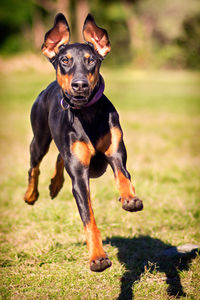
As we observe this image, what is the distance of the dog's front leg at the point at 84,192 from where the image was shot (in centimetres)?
309

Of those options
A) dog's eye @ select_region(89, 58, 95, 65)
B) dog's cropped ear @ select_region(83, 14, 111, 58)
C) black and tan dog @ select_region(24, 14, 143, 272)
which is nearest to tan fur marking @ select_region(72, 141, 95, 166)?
black and tan dog @ select_region(24, 14, 143, 272)

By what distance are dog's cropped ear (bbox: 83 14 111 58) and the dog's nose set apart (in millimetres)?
593

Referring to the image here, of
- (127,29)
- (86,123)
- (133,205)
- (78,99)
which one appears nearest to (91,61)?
(78,99)

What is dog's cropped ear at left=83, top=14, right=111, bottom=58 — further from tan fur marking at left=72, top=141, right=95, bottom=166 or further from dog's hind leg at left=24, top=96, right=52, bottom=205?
dog's hind leg at left=24, top=96, right=52, bottom=205

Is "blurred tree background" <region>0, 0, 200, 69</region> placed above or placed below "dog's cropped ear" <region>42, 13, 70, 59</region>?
above

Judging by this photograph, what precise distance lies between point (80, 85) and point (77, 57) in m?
0.36

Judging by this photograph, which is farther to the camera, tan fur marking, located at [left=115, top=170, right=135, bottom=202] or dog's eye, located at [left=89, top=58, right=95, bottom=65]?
dog's eye, located at [left=89, top=58, right=95, bottom=65]

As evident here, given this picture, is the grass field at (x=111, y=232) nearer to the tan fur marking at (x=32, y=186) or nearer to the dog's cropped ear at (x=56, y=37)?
the tan fur marking at (x=32, y=186)

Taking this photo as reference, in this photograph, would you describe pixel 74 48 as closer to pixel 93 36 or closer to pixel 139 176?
pixel 93 36

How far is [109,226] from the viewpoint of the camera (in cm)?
523

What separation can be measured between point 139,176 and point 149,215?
6.03ft

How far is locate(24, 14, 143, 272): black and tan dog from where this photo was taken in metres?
3.26

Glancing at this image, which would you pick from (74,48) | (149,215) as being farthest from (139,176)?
(74,48)

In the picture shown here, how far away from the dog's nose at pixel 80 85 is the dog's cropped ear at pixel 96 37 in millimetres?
593
